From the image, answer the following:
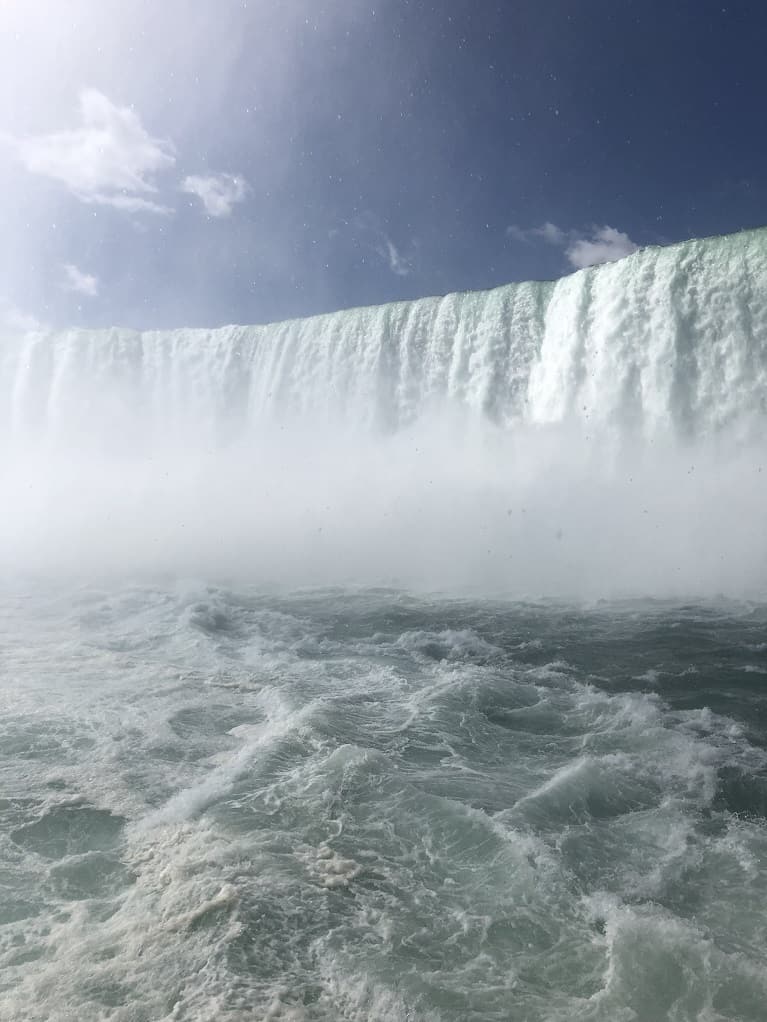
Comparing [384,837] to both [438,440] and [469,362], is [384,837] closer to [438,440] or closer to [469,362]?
[438,440]

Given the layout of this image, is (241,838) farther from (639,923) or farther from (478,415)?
(478,415)

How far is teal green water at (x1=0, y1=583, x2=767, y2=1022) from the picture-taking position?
121 inches

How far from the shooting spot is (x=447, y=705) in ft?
23.1

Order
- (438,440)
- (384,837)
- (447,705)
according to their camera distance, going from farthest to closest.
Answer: (438,440) < (447,705) < (384,837)

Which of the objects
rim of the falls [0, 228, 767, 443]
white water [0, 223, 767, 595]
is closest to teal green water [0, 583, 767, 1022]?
white water [0, 223, 767, 595]

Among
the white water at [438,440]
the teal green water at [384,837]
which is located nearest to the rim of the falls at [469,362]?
the white water at [438,440]

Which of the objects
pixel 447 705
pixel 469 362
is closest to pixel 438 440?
pixel 469 362

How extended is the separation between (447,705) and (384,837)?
109 inches

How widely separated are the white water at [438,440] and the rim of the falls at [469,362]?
0.06m

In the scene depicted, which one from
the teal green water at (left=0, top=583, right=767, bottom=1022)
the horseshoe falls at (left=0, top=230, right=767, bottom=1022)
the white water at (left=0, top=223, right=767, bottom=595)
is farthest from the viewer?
the white water at (left=0, top=223, right=767, bottom=595)

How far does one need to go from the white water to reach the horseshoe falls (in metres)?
0.13

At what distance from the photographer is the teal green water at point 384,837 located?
3.08 m

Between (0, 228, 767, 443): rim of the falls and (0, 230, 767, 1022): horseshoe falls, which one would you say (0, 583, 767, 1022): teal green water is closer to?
(0, 230, 767, 1022): horseshoe falls

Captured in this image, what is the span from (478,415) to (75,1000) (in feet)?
71.0
